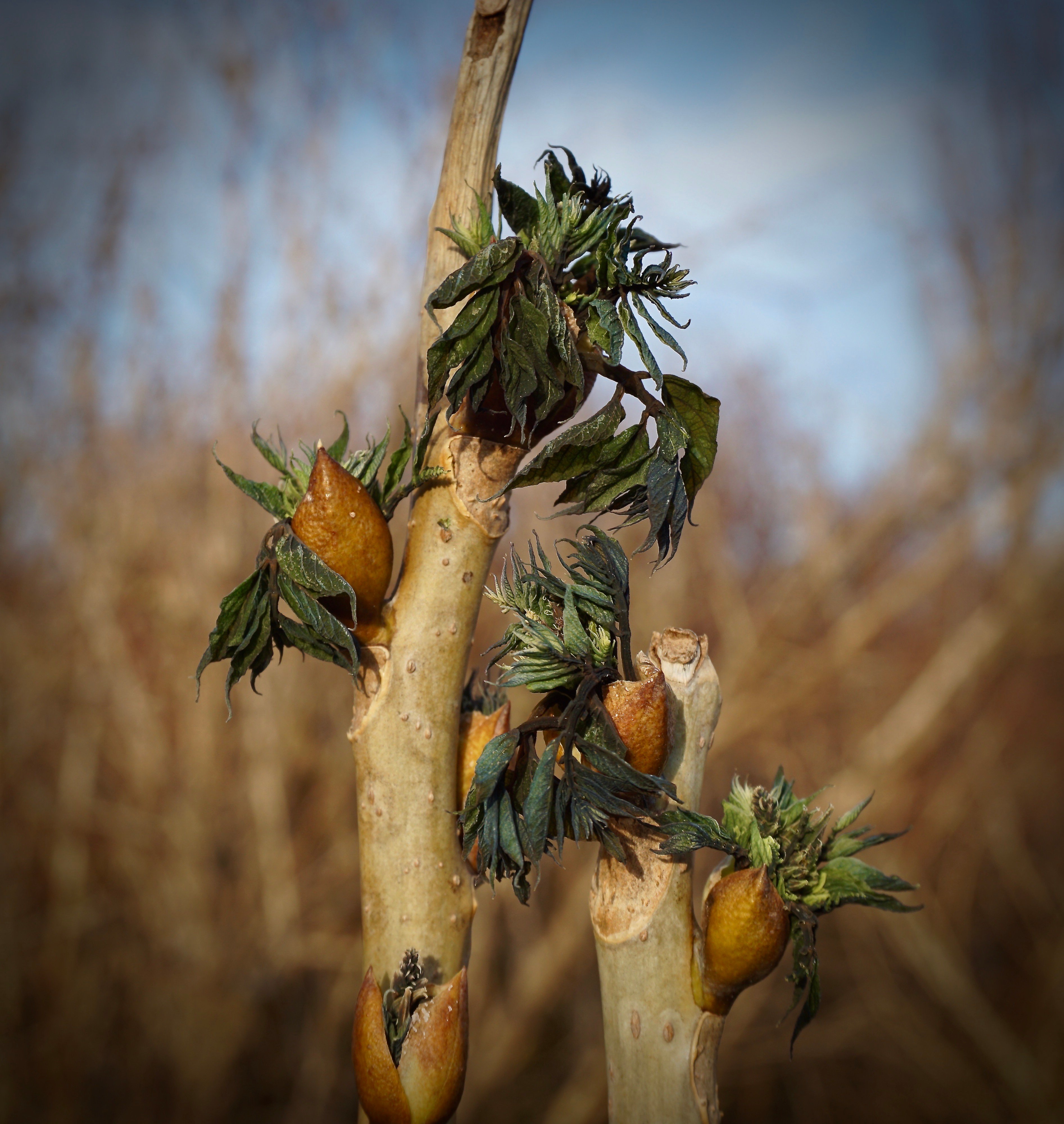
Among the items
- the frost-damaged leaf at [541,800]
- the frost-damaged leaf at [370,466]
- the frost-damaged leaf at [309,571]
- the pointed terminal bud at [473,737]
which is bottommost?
the frost-damaged leaf at [541,800]

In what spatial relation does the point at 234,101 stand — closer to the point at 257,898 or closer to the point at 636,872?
the point at 257,898

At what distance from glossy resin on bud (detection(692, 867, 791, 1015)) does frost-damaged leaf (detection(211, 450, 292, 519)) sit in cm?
39

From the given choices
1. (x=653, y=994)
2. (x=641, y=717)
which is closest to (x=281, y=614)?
(x=641, y=717)

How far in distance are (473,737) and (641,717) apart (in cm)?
16

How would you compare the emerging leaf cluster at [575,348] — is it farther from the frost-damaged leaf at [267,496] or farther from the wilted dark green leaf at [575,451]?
the frost-damaged leaf at [267,496]

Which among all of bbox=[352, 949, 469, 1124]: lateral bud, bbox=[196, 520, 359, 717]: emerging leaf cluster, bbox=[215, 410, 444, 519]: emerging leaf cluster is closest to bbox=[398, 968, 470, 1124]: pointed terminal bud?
bbox=[352, 949, 469, 1124]: lateral bud

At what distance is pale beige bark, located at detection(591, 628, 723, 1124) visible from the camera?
22.3 inches

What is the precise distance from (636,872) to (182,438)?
6.70 ft

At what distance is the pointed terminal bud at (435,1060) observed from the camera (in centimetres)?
54

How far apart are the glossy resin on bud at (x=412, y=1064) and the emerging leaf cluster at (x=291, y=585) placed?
8.9 inches

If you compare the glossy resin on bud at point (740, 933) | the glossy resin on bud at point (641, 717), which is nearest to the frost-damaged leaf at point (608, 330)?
the glossy resin on bud at point (641, 717)

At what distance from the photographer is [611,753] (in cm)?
51

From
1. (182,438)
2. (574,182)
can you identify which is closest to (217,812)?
(182,438)

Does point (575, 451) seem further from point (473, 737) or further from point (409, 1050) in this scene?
point (409, 1050)
